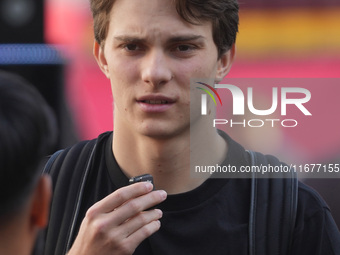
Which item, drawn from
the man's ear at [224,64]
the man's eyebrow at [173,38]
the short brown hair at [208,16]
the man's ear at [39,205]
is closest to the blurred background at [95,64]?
the man's ear at [224,64]

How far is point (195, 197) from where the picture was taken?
8.02 feet

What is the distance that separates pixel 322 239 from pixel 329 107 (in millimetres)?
2808

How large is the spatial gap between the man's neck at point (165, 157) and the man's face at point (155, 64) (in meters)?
0.08

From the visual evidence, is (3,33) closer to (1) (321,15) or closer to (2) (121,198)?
(1) (321,15)

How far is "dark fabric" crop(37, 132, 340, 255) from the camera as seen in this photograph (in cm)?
232

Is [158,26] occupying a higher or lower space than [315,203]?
higher

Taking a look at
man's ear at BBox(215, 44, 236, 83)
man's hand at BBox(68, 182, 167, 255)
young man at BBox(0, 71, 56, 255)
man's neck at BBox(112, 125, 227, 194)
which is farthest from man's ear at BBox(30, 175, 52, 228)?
man's ear at BBox(215, 44, 236, 83)

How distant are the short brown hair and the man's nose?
0.20 meters

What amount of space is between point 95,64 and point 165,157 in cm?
374

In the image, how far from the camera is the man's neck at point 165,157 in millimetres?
2506

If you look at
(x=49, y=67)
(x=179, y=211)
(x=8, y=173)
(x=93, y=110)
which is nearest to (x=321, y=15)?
(x=93, y=110)

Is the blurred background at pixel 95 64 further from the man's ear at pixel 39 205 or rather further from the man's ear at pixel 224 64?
the man's ear at pixel 39 205

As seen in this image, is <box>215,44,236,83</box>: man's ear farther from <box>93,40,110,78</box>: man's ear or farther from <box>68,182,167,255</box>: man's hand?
<box>68,182,167,255</box>: man's hand

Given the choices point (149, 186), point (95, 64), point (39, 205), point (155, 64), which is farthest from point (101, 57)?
point (95, 64)
